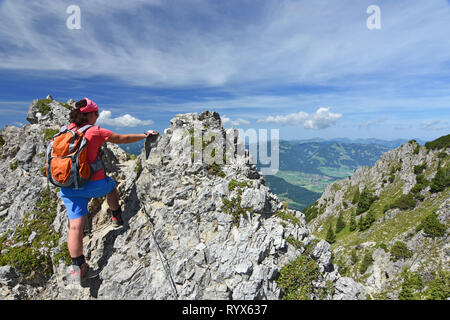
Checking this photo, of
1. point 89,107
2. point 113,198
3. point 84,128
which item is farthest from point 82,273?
point 89,107

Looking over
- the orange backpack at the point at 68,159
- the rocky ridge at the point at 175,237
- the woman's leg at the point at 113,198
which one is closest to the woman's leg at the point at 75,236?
the woman's leg at the point at 113,198

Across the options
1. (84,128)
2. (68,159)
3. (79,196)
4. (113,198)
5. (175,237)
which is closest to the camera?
(68,159)

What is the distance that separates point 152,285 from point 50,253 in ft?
22.1

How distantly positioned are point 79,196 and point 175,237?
5.08 m

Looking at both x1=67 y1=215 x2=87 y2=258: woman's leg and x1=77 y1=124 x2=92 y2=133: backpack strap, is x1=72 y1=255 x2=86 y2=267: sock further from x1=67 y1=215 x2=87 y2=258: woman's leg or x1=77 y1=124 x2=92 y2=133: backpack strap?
x1=77 y1=124 x2=92 y2=133: backpack strap

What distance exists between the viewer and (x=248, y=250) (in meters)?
9.73

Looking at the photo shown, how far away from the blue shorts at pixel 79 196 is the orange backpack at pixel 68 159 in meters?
0.65

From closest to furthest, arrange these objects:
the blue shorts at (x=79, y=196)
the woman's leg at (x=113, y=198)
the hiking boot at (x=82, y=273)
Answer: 1. the blue shorts at (x=79, y=196)
2. the hiking boot at (x=82, y=273)
3. the woman's leg at (x=113, y=198)

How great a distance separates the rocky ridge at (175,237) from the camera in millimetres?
9555

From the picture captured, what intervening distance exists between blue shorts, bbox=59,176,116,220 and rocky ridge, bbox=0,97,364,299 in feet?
10.6

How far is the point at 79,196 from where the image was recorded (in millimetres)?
8555

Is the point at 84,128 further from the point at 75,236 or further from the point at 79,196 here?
the point at 75,236
